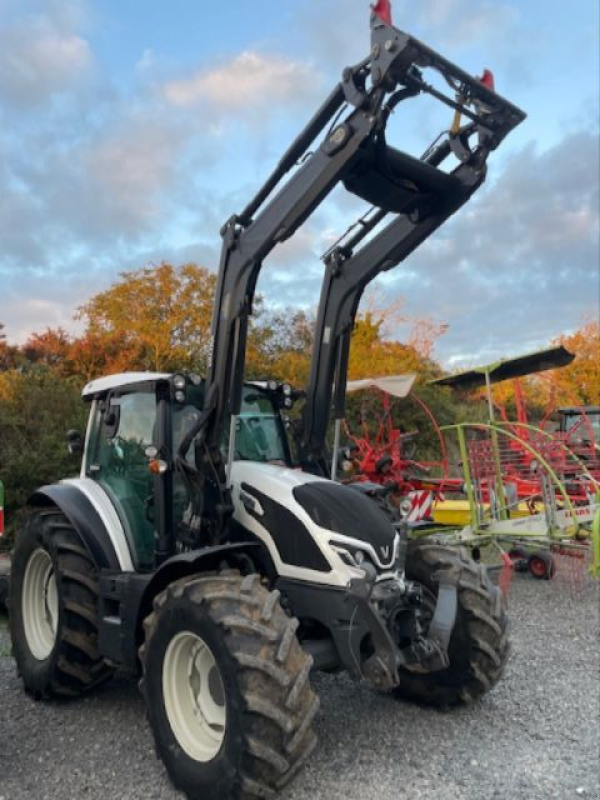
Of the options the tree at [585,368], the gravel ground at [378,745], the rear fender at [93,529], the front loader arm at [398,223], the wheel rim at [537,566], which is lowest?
the gravel ground at [378,745]

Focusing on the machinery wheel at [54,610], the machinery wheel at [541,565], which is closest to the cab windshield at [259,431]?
the machinery wheel at [54,610]

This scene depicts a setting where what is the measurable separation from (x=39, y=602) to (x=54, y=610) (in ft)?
0.49

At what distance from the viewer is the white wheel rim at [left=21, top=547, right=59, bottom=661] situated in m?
4.88

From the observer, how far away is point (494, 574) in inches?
331

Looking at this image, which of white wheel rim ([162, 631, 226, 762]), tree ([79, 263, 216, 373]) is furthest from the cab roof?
tree ([79, 263, 216, 373])

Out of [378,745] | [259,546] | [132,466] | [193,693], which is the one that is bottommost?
[378,745]

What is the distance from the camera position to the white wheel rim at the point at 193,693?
3484 mm

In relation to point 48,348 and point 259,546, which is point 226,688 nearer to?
point 259,546

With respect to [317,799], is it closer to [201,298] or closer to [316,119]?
[316,119]

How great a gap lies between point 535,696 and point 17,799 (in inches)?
129

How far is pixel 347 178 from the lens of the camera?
153 inches

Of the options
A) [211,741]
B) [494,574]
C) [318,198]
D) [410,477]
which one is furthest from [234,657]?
[410,477]

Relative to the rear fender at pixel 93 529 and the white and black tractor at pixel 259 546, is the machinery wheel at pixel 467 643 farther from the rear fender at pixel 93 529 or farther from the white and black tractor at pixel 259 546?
the rear fender at pixel 93 529

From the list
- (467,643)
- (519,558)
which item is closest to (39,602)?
(467,643)
